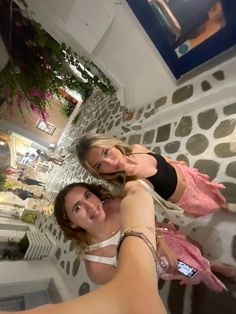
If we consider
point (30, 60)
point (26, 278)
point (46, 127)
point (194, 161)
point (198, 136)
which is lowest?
point (26, 278)

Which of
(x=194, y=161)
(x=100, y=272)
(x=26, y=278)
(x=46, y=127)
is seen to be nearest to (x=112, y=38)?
(x=194, y=161)

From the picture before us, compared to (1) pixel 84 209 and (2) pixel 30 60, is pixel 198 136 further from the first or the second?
(2) pixel 30 60

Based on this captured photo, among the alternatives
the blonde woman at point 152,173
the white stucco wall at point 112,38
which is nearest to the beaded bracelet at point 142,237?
the blonde woman at point 152,173

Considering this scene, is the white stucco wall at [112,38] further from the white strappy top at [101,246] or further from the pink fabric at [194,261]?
the white strappy top at [101,246]

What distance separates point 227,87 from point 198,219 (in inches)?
42.5

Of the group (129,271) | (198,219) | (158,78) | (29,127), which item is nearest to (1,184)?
(29,127)

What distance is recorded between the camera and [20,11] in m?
2.41

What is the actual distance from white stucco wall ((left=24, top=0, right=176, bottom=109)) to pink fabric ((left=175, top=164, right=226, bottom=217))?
1260mm

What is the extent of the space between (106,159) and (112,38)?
5.77 feet

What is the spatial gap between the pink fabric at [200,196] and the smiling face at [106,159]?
441mm

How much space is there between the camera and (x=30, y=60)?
2.53 m

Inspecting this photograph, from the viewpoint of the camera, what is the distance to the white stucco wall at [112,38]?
7.45 ft

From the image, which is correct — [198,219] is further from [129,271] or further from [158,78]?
[158,78]

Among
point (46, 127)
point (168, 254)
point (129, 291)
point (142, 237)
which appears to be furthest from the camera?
point (46, 127)
